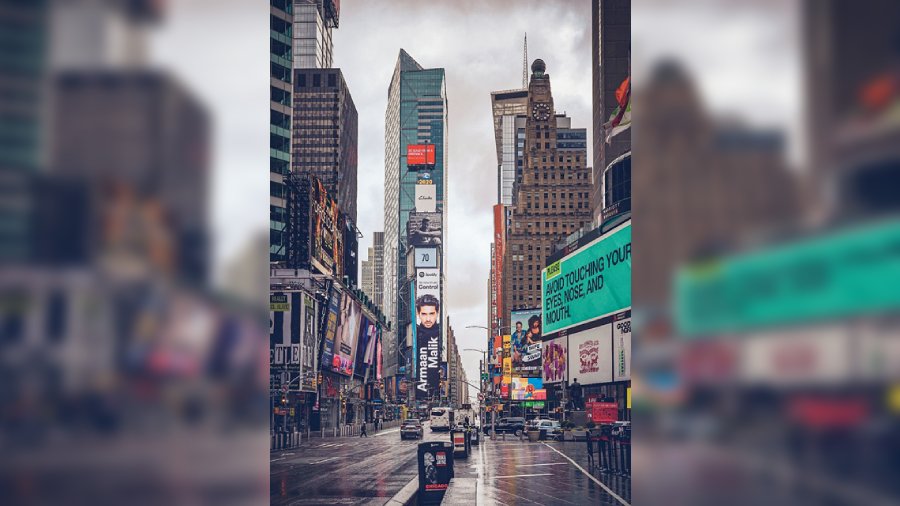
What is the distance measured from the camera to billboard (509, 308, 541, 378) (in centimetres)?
14188

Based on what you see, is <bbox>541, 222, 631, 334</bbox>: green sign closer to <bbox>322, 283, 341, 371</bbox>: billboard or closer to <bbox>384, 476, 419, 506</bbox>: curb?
<bbox>322, 283, 341, 371</bbox>: billboard

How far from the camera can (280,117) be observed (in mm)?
100812

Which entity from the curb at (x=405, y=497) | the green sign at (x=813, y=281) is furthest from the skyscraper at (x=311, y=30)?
the green sign at (x=813, y=281)

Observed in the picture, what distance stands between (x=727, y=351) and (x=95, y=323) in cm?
313

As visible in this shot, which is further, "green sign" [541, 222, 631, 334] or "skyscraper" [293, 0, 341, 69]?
"skyscraper" [293, 0, 341, 69]

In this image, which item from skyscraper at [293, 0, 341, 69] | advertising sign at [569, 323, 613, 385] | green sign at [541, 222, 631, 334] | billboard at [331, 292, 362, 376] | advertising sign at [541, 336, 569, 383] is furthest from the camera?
skyscraper at [293, 0, 341, 69]

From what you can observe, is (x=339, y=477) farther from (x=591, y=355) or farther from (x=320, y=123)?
(x=320, y=123)

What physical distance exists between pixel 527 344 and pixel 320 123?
71645 millimetres

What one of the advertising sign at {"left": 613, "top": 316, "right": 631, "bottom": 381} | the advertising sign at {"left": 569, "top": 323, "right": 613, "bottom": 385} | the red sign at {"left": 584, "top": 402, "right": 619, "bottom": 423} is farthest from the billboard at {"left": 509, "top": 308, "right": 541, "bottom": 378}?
the red sign at {"left": 584, "top": 402, "right": 619, "bottom": 423}

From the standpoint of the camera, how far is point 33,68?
3.92m

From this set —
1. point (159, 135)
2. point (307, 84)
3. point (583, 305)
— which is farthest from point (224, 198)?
point (307, 84)

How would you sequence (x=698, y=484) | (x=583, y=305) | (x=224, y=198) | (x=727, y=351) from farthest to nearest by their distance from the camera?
1. (x=583, y=305)
2. (x=224, y=198)
3. (x=698, y=484)
4. (x=727, y=351)

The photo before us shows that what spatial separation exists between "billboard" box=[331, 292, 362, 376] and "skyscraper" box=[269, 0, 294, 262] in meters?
14.1

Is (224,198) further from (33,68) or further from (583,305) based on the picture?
(583,305)
